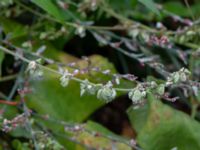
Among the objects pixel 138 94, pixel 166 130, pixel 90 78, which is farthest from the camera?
pixel 90 78

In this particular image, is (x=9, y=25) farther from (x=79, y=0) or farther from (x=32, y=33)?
(x=79, y=0)

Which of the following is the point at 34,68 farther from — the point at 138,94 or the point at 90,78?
the point at 90,78

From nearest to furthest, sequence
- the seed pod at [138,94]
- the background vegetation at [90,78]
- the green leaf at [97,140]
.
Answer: the seed pod at [138,94] < the background vegetation at [90,78] < the green leaf at [97,140]

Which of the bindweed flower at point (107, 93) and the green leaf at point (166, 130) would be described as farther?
the green leaf at point (166, 130)

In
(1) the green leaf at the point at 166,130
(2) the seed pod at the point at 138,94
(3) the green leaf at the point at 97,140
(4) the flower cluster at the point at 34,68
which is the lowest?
(3) the green leaf at the point at 97,140

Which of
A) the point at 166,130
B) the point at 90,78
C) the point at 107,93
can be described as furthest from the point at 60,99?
the point at 107,93

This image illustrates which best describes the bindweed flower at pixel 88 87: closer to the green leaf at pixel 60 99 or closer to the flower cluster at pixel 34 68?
the flower cluster at pixel 34 68

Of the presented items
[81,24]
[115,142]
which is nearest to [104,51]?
[81,24]

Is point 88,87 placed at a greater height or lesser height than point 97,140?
greater

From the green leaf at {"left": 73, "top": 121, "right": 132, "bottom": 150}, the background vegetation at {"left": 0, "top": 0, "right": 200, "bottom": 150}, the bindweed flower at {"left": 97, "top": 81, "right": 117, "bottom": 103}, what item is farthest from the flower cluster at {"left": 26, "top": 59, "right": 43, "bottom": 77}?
the green leaf at {"left": 73, "top": 121, "right": 132, "bottom": 150}

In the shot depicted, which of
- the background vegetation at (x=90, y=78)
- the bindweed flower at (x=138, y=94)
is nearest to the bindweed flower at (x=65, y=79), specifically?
the background vegetation at (x=90, y=78)
